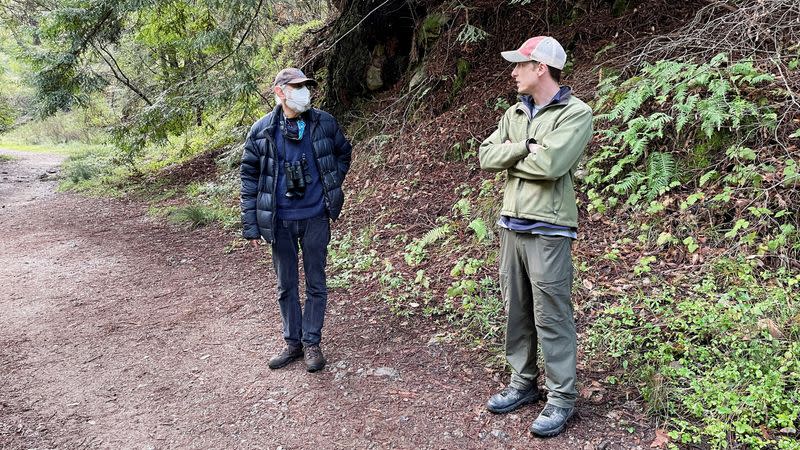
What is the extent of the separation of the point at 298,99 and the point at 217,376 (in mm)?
2363

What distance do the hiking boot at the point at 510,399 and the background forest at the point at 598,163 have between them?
0.37 metres

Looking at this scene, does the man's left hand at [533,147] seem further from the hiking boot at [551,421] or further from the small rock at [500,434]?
the small rock at [500,434]

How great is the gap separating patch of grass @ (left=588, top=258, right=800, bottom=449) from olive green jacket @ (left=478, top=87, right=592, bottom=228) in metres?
1.32

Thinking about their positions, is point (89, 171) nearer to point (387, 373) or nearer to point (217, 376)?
point (217, 376)

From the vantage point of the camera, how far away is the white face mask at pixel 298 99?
12.8 feet

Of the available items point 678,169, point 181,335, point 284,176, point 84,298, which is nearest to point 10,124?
point 84,298

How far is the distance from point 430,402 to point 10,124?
86.4 feet

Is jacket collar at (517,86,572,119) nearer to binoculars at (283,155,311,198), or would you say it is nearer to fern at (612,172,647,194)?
binoculars at (283,155,311,198)

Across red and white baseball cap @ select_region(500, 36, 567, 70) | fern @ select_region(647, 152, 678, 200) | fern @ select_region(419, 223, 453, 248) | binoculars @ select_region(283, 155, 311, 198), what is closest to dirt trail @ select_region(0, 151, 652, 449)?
fern @ select_region(419, 223, 453, 248)

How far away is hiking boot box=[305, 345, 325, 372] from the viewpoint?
4.20 meters

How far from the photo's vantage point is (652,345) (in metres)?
3.76

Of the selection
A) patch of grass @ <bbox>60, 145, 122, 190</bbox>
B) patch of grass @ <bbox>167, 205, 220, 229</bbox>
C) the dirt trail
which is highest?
patch of grass @ <bbox>60, 145, 122, 190</bbox>

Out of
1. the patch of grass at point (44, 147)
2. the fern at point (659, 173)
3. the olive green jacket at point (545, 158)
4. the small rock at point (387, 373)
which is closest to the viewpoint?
the olive green jacket at point (545, 158)

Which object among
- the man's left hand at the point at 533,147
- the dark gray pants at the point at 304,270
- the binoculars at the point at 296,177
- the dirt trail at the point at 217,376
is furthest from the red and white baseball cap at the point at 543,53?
the dirt trail at the point at 217,376
